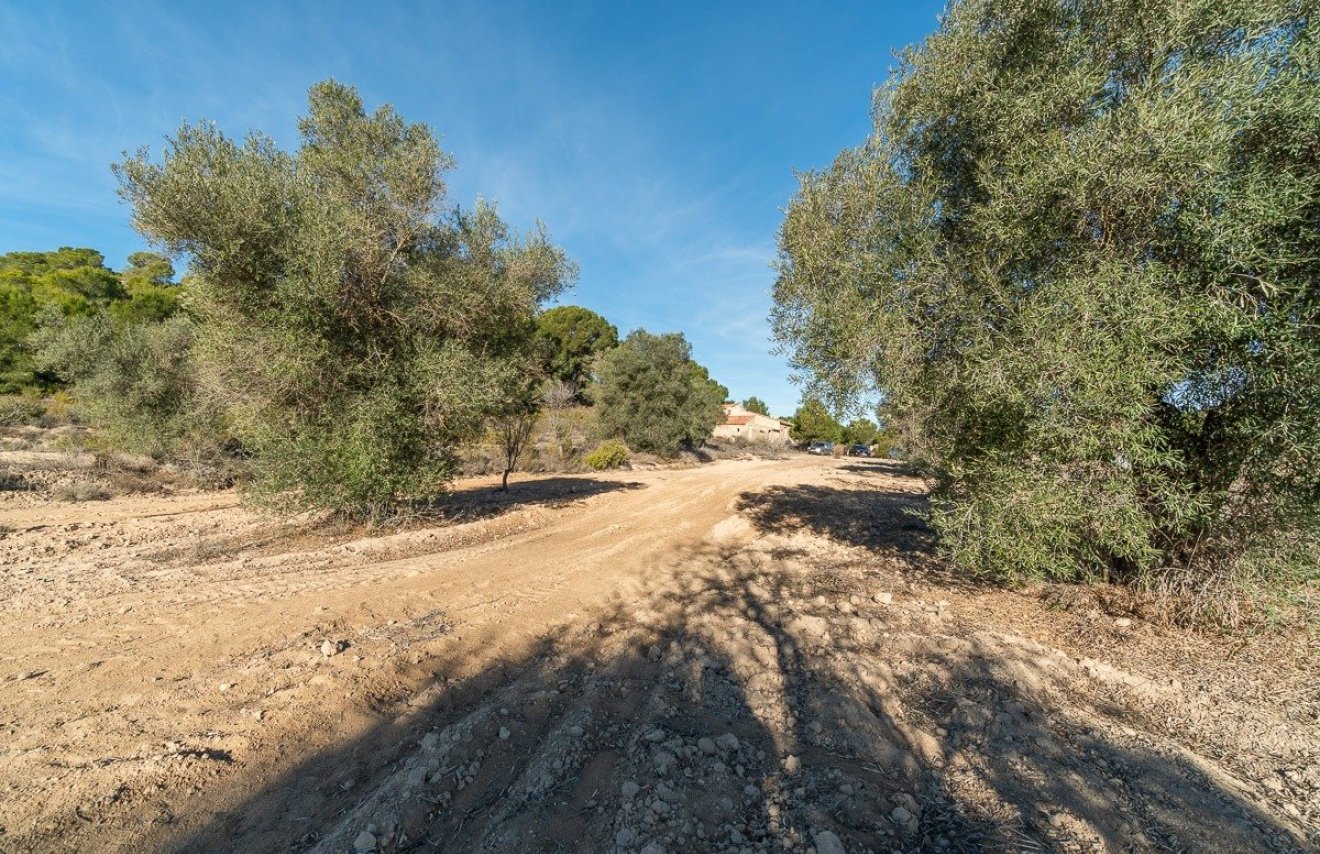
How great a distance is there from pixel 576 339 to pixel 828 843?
4372cm

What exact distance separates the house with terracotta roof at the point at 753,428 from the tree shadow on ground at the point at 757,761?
51.3 metres

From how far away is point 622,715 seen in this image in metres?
3.65

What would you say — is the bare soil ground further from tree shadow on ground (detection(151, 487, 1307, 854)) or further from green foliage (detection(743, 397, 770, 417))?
green foliage (detection(743, 397, 770, 417))

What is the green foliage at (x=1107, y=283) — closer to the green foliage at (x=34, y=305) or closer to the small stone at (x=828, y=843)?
the small stone at (x=828, y=843)

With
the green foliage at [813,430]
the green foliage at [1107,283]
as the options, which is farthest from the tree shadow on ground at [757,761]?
the green foliage at [813,430]

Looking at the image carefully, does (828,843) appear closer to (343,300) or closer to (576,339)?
(343,300)

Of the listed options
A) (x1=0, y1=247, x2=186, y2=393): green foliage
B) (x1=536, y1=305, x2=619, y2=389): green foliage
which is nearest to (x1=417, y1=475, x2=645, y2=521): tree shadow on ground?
(x1=0, y1=247, x2=186, y2=393): green foliage

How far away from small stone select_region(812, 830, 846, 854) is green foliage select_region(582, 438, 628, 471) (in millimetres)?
21609

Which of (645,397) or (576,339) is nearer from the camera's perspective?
(645,397)

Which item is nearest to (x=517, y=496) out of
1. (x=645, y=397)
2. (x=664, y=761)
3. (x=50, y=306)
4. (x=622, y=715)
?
(x=622, y=715)

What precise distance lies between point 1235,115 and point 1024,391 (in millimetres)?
2804

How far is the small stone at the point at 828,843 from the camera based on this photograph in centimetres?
241

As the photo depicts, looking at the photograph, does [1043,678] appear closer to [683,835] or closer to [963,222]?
[683,835]

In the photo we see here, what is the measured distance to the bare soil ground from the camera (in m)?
2.59
